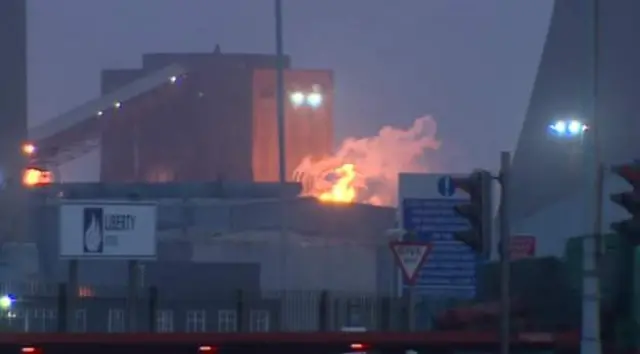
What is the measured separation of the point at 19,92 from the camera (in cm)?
4347

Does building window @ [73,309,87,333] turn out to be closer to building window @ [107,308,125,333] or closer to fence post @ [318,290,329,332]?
building window @ [107,308,125,333]

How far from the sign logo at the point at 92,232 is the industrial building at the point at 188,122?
2319cm

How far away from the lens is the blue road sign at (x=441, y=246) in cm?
2602

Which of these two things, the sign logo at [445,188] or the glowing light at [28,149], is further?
the glowing light at [28,149]

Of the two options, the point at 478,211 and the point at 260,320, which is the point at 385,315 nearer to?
the point at 260,320

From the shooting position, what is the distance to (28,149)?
151 ft

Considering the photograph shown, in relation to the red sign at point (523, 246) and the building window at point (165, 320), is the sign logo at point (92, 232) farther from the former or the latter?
the red sign at point (523, 246)

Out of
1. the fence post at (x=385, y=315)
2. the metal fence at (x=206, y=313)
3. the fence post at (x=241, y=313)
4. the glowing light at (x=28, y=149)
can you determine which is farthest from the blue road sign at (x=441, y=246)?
the glowing light at (x=28, y=149)

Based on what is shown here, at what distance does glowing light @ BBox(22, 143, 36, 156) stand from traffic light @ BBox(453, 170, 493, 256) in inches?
1281

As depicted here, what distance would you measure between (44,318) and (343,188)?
2101 cm

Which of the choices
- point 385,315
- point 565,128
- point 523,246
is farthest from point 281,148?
point 385,315

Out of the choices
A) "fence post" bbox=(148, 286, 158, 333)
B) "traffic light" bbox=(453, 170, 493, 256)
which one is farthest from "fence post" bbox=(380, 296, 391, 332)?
"traffic light" bbox=(453, 170, 493, 256)

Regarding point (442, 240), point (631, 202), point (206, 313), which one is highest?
point (631, 202)

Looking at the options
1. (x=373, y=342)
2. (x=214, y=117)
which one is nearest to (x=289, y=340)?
(x=373, y=342)
